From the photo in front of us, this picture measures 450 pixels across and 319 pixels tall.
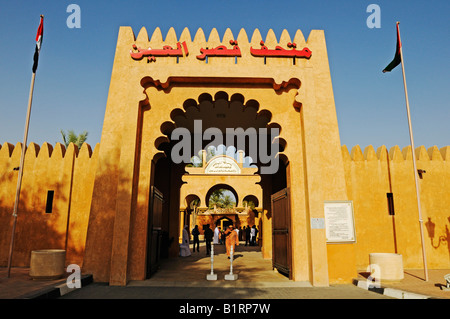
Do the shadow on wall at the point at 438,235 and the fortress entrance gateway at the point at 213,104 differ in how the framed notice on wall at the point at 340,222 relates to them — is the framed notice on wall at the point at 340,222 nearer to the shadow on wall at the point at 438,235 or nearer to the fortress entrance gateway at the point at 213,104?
the fortress entrance gateway at the point at 213,104

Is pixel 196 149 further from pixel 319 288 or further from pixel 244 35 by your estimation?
pixel 319 288

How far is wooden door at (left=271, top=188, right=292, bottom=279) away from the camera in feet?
29.7

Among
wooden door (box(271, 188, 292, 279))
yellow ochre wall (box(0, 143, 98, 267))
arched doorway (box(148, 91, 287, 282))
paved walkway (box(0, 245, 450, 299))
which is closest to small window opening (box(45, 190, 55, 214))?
yellow ochre wall (box(0, 143, 98, 267))

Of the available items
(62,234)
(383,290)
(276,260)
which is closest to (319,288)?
(383,290)

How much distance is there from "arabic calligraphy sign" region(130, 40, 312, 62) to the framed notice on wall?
4413 mm

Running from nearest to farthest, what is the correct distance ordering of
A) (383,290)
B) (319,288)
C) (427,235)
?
(383,290) → (319,288) → (427,235)

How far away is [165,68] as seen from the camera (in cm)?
916

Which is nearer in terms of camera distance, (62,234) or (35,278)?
(35,278)

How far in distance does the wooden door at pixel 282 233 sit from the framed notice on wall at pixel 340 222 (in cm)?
105

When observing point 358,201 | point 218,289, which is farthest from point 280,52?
point 218,289

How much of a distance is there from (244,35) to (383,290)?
7.51m

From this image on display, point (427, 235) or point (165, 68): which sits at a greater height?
point (165, 68)

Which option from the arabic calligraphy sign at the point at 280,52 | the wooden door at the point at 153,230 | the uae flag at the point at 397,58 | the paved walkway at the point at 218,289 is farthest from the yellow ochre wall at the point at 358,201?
the arabic calligraphy sign at the point at 280,52
